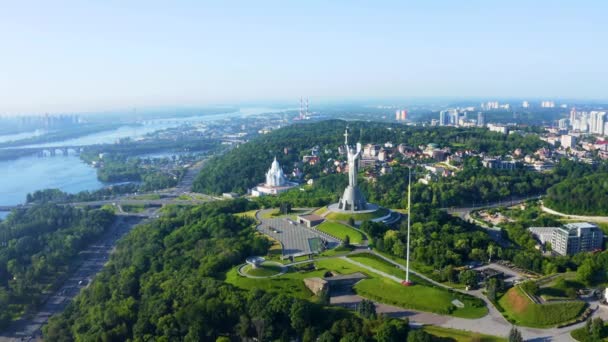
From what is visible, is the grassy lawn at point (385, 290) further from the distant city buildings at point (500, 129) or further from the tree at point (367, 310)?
the distant city buildings at point (500, 129)

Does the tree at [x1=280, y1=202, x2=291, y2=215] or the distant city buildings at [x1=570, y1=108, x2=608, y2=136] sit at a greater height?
the distant city buildings at [x1=570, y1=108, x2=608, y2=136]

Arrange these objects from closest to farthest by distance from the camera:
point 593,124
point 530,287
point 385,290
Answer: point 530,287, point 385,290, point 593,124

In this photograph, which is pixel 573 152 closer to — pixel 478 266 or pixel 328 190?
pixel 328 190

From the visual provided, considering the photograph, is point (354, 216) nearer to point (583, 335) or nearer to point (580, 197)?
point (583, 335)

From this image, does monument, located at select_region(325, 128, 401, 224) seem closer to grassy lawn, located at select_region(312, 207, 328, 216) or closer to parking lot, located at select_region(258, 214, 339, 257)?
grassy lawn, located at select_region(312, 207, 328, 216)

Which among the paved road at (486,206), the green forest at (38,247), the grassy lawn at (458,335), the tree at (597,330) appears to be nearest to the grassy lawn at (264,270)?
the grassy lawn at (458,335)

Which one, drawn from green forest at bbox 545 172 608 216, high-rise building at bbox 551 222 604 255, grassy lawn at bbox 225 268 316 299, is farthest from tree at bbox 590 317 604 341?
green forest at bbox 545 172 608 216

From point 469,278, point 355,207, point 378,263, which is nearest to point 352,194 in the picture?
point 355,207
